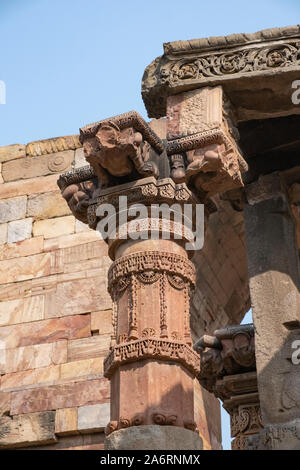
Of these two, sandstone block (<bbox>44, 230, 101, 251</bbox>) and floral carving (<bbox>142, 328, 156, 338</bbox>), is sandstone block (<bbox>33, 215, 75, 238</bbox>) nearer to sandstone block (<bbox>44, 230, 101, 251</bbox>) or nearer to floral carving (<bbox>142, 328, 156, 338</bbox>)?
sandstone block (<bbox>44, 230, 101, 251</bbox>)

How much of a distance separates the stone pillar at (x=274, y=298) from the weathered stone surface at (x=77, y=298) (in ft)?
8.33

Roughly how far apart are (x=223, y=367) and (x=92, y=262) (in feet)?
7.70

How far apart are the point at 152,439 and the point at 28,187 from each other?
6.79 meters

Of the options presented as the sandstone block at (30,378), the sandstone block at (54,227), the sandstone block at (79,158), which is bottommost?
the sandstone block at (30,378)

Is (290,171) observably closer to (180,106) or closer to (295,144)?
(295,144)

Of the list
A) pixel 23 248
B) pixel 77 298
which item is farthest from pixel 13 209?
pixel 77 298

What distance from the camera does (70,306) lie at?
36.7ft

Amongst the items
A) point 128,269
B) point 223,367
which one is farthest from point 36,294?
point 128,269

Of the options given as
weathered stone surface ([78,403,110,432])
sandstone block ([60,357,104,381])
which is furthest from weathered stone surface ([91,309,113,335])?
weathered stone surface ([78,403,110,432])

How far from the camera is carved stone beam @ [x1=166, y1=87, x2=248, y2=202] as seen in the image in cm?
743

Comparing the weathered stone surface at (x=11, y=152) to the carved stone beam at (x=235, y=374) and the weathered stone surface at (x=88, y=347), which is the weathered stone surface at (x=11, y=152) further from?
the carved stone beam at (x=235, y=374)

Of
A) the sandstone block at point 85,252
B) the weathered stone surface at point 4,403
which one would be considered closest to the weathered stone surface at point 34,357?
the weathered stone surface at point 4,403

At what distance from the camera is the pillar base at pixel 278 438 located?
7.69 meters

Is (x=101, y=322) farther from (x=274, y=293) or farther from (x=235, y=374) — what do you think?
(x=274, y=293)
